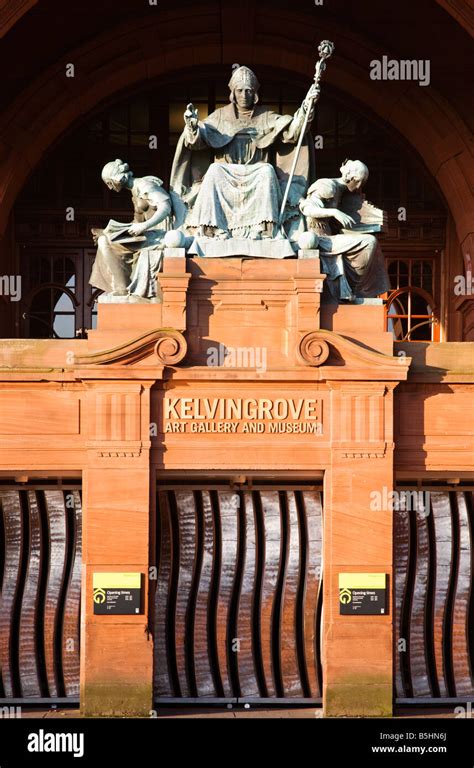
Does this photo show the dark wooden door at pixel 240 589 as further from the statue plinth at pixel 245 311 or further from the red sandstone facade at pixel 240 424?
the statue plinth at pixel 245 311

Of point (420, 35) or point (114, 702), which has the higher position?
point (420, 35)

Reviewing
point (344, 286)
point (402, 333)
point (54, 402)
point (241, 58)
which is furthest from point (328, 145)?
point (54, 402)

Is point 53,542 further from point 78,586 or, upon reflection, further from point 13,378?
point 13,378

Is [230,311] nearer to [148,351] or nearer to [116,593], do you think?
[148,351]

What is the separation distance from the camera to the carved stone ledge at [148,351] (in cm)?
1619

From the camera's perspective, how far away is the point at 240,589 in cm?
1756

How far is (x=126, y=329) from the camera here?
16.7 m

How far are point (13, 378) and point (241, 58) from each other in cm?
1184

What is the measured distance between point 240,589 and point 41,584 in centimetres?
272

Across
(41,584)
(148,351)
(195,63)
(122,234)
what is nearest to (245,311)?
(148,351)

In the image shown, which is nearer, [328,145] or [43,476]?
[43,476]

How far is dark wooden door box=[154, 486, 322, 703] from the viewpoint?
17344mm

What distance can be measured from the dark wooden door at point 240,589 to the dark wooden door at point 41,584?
120cm

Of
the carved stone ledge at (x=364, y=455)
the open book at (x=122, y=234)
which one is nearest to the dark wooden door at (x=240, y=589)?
the carved stone ledge at (x=364, y=455)
